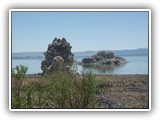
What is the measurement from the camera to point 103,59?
5.22m

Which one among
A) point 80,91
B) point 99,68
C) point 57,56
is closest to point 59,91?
point 80,91

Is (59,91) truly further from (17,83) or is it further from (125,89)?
(125,89)

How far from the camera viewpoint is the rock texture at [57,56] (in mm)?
5215

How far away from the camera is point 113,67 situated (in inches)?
206

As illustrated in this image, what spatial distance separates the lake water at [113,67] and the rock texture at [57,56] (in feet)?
0.22

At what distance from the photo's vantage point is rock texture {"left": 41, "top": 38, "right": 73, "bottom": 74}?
17.1ft

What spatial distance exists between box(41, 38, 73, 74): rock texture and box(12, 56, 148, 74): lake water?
0.22 ft

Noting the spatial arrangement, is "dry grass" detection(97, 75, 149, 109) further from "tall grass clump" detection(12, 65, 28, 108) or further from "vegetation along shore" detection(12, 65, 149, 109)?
"tall grass clump" detection(12, 65, 28, 108)

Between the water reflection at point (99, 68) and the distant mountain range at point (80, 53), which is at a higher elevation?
the distant mountain range at point (80, 53)

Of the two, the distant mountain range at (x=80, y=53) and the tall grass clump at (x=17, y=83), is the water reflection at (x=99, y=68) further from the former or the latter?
the tall grass clump at (x=17, y=83)

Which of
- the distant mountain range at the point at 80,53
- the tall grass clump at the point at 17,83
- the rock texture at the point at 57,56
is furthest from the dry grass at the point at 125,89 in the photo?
the tall grass clump at the point at 17,83

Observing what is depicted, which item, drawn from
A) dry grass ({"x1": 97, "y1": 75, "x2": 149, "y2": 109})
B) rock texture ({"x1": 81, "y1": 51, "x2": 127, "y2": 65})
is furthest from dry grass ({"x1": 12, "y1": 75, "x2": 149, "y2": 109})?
rock texture ({"x1": 81, "y1": 51, "x2": 127, "y2": 65})

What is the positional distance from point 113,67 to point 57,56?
53 centimetres
